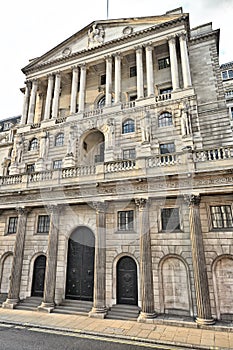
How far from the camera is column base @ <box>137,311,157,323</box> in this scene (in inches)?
486

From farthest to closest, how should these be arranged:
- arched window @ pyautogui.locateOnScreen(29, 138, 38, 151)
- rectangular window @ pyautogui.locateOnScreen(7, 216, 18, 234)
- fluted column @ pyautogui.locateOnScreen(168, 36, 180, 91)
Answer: arched window @ pyautogui.locateOnScreen(29, 138, 38, 151)
fluted column @ pyautogui.locateOnScreen(168, 36, 180, 91)
rectangular window @ pyautogui.locateOnScreen(7, 216, 18, 234)

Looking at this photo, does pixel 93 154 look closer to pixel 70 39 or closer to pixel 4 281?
pixel 4 281

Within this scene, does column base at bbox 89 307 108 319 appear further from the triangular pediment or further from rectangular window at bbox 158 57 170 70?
the triangular pediment

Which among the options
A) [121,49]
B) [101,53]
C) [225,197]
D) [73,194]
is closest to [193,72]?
[121,49]

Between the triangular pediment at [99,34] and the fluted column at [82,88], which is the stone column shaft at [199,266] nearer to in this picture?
the fluted column at [82,88]

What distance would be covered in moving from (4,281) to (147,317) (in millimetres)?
12134

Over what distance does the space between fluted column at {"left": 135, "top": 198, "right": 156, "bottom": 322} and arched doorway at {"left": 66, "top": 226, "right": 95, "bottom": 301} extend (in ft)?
13.3

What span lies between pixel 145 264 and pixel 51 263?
686cm

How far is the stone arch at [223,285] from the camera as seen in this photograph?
12258mm

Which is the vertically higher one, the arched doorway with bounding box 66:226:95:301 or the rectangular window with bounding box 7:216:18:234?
the rectangular window with bounding box 7:216:18:234

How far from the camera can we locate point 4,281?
699 inches

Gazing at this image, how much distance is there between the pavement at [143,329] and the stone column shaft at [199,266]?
0.60 meters

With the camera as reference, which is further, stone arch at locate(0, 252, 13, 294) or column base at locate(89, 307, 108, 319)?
stone arch at locate(0, 252, 13, 294)

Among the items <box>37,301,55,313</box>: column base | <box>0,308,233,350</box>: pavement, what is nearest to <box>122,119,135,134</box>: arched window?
<box>0,308,233,350</box>: pavement
